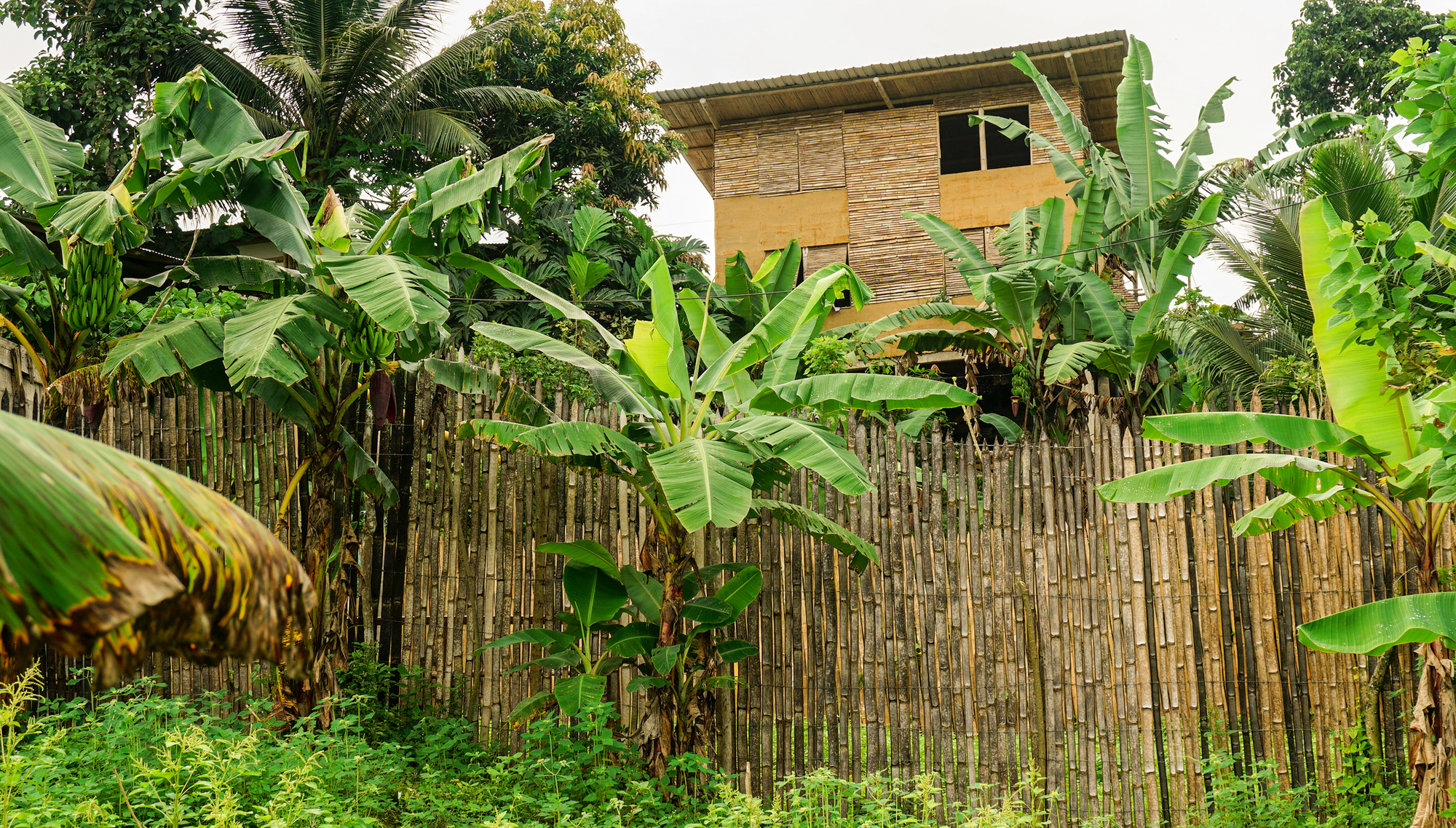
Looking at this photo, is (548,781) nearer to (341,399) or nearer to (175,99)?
(341,399)

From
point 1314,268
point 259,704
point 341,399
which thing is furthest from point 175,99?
point 1314,268

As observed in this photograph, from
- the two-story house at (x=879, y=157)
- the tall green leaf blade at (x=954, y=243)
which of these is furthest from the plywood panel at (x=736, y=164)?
the tall green leaf blade at (x=954, y=243)

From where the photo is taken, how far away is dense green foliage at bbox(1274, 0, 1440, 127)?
18234mm

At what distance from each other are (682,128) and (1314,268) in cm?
1171

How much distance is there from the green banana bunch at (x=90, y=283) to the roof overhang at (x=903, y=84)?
1049cm

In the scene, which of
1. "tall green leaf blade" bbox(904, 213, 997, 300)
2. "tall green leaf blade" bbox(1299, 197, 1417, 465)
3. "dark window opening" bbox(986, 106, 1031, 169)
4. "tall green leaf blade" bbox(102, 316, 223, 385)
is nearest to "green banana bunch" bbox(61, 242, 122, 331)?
"tall green leaf blade" bbox(102, 316, 223, 385)

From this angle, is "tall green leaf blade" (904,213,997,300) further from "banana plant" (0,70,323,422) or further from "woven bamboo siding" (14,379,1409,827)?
"banana plant" (0,70,323,422)

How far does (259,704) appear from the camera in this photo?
528 cm

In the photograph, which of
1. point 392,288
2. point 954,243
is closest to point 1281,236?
point 954,243

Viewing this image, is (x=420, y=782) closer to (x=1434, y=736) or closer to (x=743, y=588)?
→ (x=743, y=588)

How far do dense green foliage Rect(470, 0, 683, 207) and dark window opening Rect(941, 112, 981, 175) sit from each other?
12.4 feet

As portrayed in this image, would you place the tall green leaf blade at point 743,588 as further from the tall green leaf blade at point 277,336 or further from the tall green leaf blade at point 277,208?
the tall green leaf blade at point 277,208

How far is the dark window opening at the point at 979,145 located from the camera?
14.7 metres

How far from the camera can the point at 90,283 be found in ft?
17.2
